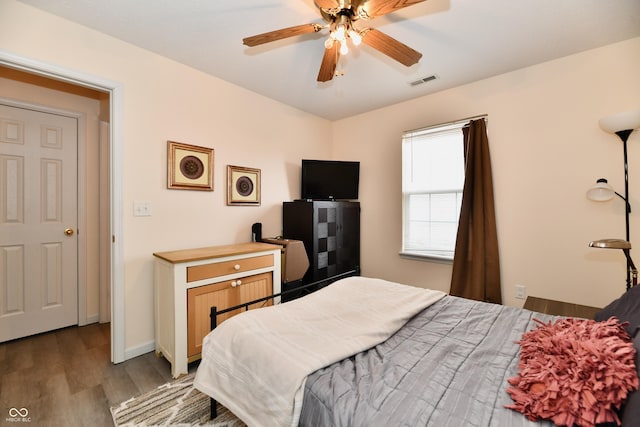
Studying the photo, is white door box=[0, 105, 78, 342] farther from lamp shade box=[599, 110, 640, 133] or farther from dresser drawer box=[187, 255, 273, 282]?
lamp shade box=[599, 110, 640, 133]

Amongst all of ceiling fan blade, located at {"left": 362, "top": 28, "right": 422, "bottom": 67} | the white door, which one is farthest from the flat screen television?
the white door

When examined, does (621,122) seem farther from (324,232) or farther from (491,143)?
(324,232)

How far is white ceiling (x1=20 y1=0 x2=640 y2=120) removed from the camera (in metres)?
1.79

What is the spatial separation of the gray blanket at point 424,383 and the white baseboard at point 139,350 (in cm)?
196

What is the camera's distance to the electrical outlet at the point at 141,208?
2232 millimetres

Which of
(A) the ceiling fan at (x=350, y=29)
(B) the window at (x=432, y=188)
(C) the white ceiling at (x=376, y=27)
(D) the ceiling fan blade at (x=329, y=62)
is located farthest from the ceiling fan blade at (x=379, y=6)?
(B) the window at (x=432, y=188)

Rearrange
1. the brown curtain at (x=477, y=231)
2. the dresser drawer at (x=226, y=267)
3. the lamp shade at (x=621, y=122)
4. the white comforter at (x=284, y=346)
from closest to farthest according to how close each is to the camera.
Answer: the white comforter at (x=284, y=346), the lamp shade at (x=621, y=122), the dresser drawer at (x=226, y=267), the brown curtain at (x=477, y=231)

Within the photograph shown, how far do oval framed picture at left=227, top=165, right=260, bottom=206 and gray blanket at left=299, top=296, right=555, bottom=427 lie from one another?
7.05 ft

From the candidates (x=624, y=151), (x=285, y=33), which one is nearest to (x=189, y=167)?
(x=285, y=33)

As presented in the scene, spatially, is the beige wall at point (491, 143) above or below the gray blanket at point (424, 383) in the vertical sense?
above

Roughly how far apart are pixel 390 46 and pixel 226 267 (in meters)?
1.96

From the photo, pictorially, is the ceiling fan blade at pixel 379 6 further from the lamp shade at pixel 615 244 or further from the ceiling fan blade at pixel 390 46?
the lamp shade at pixel 615 244

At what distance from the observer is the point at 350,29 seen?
155 centimetres
